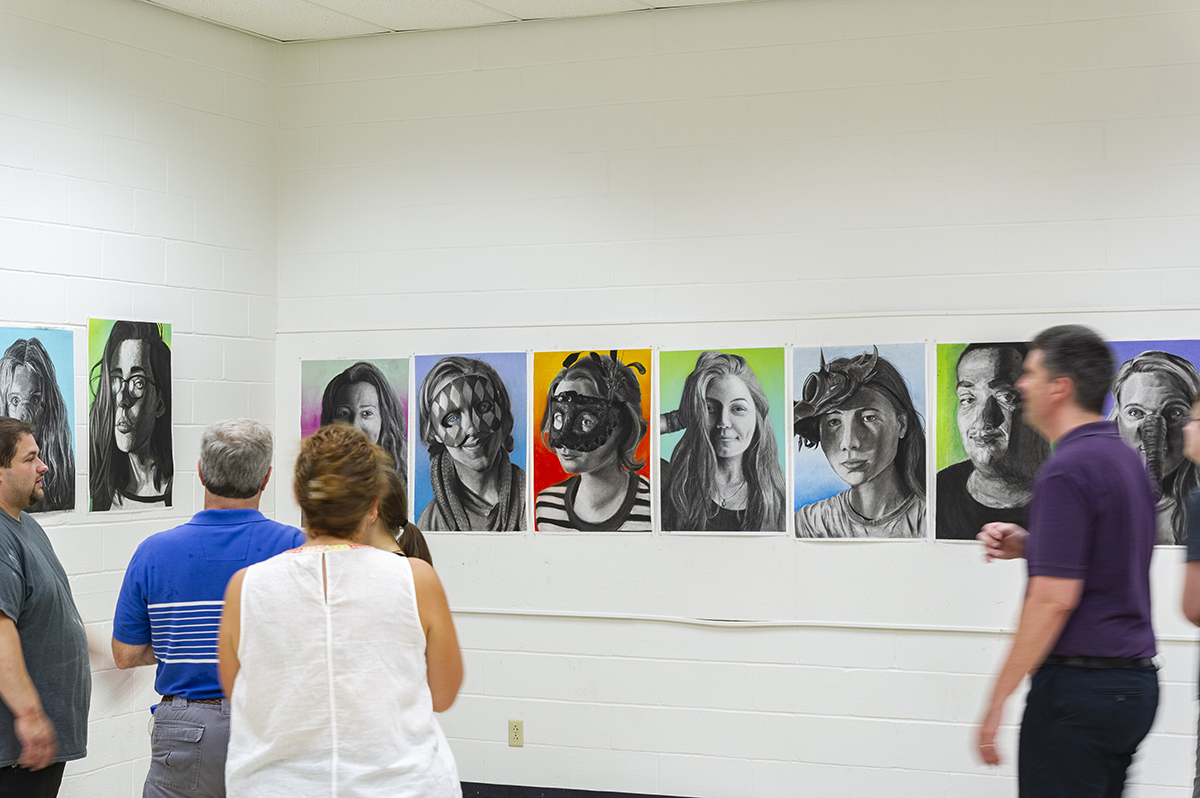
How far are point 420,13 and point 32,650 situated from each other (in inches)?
118

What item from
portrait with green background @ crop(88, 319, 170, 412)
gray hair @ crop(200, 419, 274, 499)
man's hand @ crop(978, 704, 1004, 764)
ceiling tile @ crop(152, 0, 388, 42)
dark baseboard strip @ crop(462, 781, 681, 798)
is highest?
ceiling tile @ crop(152, 0, 388, 42)

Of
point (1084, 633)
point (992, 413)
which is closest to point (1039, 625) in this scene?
point (1084, 633)

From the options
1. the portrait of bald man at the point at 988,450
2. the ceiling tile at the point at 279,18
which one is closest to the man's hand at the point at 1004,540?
the portrait of bald man at the point at 988,450

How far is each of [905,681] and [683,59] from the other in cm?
265

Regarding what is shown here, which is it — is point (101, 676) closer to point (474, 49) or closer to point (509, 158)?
point (509, 158)

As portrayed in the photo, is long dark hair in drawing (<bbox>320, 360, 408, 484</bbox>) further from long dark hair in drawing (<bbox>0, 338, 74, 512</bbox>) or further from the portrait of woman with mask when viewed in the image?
the portrait of woman with mask

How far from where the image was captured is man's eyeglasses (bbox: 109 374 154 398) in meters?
4.32

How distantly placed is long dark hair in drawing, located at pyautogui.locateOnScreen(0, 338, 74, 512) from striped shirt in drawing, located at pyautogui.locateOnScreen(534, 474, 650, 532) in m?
1.83

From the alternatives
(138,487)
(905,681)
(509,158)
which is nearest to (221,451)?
(138,487)

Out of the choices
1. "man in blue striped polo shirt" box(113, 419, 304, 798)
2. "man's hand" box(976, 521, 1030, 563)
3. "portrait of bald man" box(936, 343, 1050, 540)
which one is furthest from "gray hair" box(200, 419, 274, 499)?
"portrait of bald man" box(936, 343, 1050, 540)

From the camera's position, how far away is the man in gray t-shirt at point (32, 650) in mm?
2693

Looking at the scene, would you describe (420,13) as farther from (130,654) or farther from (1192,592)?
(1192,592)

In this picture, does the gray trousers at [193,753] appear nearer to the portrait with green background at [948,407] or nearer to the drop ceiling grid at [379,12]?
the portrait with green background at [948,407]

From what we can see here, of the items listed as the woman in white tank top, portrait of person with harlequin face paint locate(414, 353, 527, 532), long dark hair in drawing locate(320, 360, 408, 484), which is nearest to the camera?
the woman in white tank top
